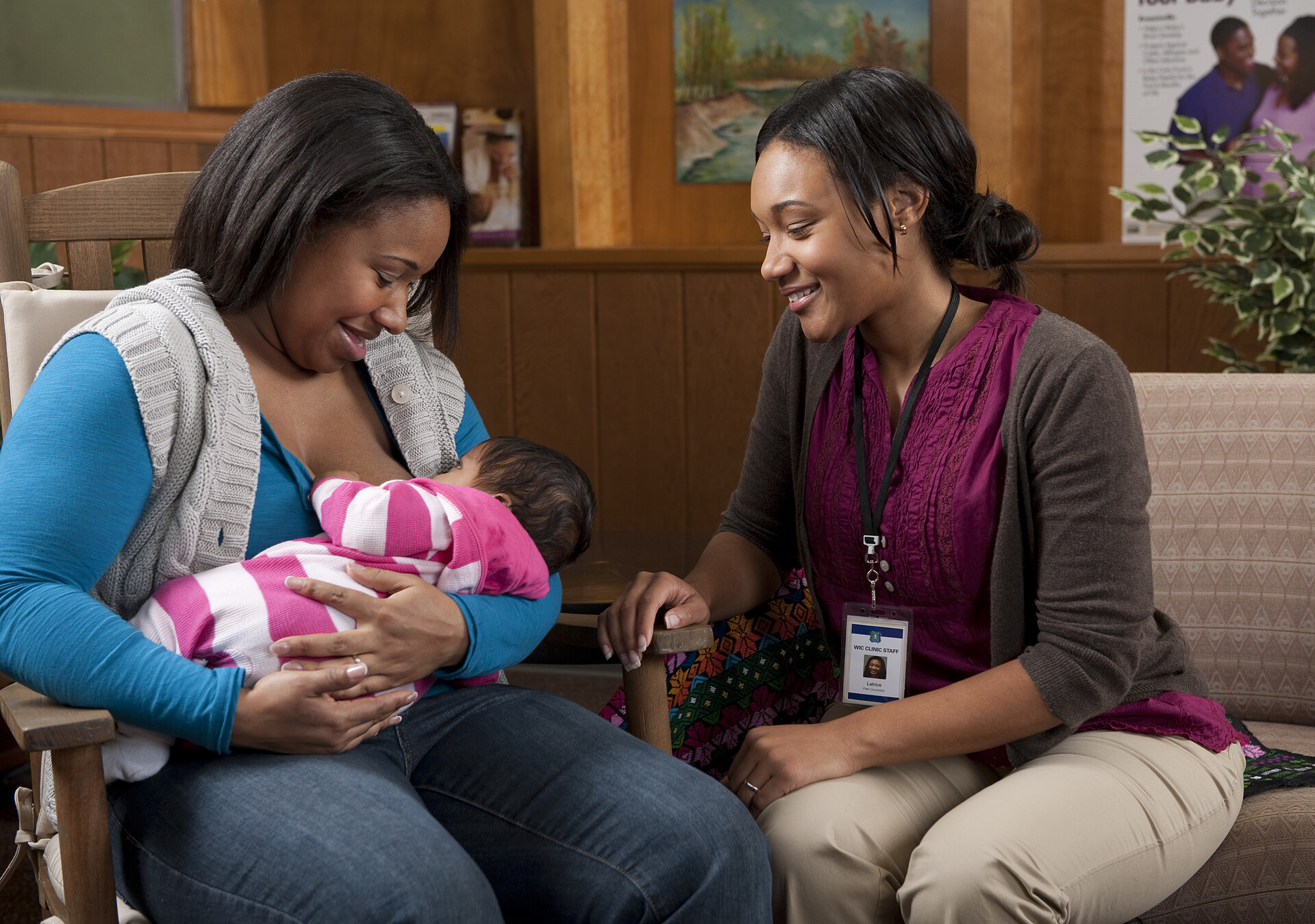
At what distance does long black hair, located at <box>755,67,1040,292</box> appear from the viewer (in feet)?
4.96

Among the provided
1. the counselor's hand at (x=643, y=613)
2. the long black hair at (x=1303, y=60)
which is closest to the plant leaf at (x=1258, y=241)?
the long black hair at (x=1303, y=60)

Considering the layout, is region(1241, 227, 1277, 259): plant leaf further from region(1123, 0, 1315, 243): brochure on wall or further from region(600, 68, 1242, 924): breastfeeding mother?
region(600, 68, 1242, 924): breastfeeding mother

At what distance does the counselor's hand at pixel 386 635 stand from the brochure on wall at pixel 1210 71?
7.33 feet

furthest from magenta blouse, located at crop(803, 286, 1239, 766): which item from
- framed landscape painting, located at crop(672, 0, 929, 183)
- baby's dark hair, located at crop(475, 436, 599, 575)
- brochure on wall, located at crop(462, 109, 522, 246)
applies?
brochure on wall, located at crop(462, 109, 522, 246)

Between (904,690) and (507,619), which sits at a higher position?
(507,619)

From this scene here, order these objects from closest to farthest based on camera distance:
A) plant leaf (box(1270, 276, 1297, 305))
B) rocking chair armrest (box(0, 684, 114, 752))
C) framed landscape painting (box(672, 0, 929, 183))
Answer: rocking chair armrest (box(0, 684, 114, 752))
plant leaf (box(1270, 276, 1297, 305))
framed landscape painting (box(672, 0, 929, 183))

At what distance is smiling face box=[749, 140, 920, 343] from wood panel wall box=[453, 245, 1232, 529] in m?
1.63

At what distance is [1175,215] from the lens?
3008 millimetres

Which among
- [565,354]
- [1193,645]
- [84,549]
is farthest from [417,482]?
[565,354]

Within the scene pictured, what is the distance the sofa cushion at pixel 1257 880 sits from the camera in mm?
1437

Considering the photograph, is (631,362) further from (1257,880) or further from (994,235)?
(1257,880)

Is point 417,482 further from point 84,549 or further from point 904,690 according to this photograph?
point 904,690

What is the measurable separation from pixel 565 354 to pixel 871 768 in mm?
2155

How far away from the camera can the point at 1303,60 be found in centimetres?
282
